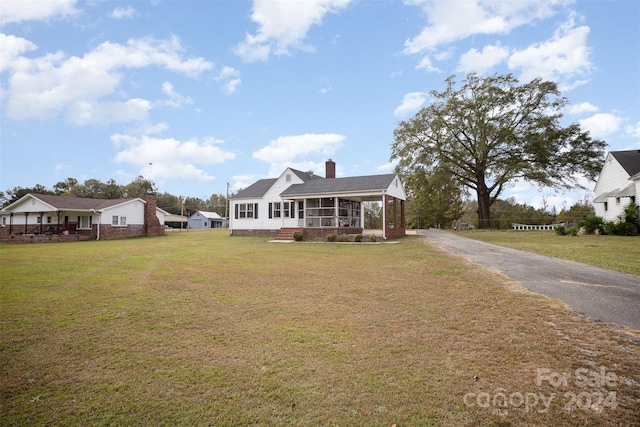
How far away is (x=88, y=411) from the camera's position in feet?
8.89

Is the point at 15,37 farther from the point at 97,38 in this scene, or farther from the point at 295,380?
the point at 295,380

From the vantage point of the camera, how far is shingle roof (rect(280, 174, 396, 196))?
2312 cm

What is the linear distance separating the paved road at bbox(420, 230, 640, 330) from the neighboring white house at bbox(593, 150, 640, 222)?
1851 centimetres

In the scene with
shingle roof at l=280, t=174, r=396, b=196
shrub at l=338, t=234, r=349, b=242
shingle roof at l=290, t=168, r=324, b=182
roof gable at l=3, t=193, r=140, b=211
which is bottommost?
shrub at l=338, t=234, r=349, b=242

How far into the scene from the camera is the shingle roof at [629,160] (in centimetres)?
2326

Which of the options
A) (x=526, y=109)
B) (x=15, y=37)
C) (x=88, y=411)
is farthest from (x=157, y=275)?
(x=526, y=109)

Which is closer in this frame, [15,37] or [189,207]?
[15,37]

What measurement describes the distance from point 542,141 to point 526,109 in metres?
4.16

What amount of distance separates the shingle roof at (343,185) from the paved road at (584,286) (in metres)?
13.5

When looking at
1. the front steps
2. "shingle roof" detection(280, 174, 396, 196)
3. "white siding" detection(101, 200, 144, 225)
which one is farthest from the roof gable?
Result: "shingle roof" detection(280, 174, 396, 196)

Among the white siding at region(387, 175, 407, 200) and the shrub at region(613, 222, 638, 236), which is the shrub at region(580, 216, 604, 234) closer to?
the shrub at region(613, 222, 638, 236)

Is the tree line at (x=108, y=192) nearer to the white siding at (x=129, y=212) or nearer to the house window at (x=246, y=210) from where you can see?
the white siding at (x=129, y=212)

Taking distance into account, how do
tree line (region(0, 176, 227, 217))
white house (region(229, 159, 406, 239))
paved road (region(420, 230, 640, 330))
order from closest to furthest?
paved road (region(420, 230, 640, 330))
white house (region(229, 159, 406, 239))
tree line (region(0, 176, 227, 217))

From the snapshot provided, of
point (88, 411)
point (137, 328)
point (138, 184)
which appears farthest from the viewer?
point (138, 184)
